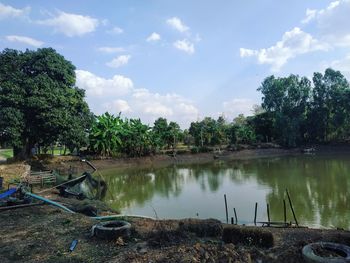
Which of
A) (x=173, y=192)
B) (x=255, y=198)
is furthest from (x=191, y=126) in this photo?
(x=255, y=198)

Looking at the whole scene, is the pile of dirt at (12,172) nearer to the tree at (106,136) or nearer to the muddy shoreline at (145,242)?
the muddy shoreline at (145,242)

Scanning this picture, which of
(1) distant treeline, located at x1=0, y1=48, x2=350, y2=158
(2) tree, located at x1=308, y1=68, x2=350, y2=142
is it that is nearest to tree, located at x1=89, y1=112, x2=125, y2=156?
(1) distant treeline, located at x1=0, y1=48, x2=350, y2=158

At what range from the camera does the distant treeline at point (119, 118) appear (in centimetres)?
2862

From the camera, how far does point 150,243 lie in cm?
674

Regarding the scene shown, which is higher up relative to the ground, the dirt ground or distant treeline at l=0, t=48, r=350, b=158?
distant treeline at l=0, t=48, r=350, b=158

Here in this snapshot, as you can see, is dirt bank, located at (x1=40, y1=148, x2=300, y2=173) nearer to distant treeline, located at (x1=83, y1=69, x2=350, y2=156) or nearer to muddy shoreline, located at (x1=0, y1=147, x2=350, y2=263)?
distant treeline, located at (x1=83, y1=69, x2=350, y2=156)

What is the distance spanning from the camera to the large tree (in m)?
27.6

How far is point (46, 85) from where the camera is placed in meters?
29.8

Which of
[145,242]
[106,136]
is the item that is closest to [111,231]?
[145,242]

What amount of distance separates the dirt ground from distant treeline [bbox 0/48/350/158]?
21.0 meters

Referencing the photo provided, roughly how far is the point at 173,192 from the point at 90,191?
20.2 feet

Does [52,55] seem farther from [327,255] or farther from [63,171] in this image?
[327,255]

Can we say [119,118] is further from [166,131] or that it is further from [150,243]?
[150,243]

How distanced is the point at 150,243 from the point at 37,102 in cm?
2460
